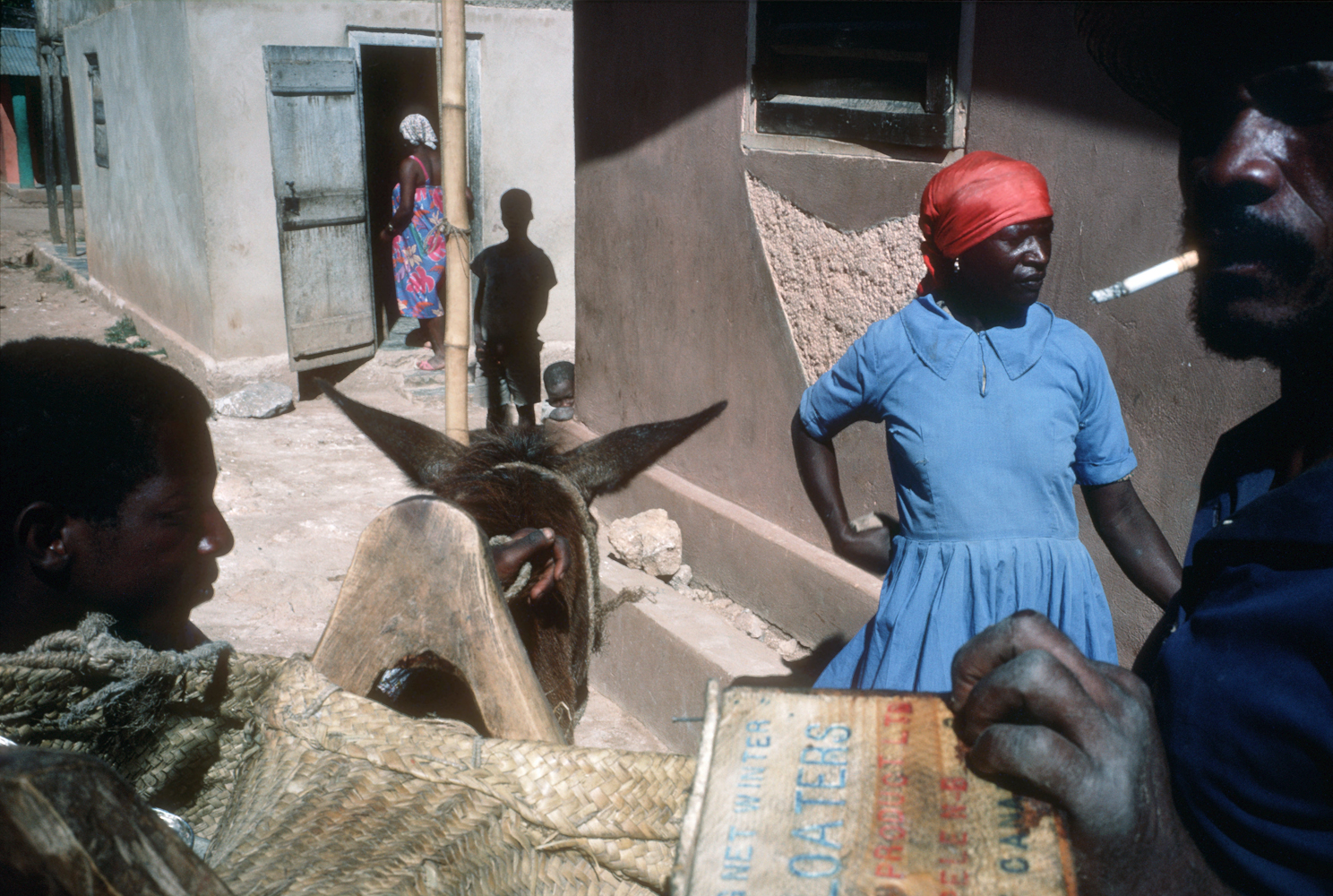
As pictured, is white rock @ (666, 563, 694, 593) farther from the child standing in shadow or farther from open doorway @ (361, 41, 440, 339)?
open doorway @ (361, 41, 440, 339)

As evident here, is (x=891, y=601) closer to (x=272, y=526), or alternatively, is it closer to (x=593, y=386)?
(x=593, y=386)

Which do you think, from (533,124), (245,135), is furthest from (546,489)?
(533,124)

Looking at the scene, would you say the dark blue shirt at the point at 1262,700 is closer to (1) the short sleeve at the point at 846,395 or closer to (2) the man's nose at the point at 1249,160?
(2) the man's nose at the point at 1249,160

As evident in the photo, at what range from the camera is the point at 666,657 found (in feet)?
12.1

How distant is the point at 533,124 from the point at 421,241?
4.98 feet

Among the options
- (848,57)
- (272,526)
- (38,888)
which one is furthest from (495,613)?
(272,526)

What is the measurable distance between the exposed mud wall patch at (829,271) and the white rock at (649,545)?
3.31 ft

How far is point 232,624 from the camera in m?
4.21

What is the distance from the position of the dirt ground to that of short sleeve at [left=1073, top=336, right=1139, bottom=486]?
180 centimetres

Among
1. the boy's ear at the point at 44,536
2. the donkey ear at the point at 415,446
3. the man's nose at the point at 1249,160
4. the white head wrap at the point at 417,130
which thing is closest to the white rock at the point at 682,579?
the donkey ear at the point at 415,446

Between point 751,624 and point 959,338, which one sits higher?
point 959,338

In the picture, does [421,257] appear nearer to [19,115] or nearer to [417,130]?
[417,130]

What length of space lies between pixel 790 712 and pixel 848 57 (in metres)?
2.86

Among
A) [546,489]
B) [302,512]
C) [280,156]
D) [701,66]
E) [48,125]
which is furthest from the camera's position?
[48,125]
